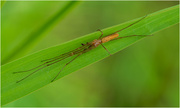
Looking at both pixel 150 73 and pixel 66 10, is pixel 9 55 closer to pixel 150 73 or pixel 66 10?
pixel 66 10

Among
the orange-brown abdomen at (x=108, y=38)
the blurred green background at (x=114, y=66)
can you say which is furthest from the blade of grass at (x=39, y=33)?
the blurred green background at (x=114, y=66)

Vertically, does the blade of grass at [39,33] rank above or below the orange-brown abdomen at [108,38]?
above

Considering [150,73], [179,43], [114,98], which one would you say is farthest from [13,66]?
[179,43]

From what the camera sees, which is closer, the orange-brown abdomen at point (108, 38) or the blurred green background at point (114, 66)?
the orange-brown abdomen at point (108, 38)

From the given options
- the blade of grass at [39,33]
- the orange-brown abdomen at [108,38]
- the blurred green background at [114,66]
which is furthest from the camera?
the blurred green background at [114,66]

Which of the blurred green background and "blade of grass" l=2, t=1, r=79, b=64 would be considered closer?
"blade of grass" l=2, t=1, r=79, b=64

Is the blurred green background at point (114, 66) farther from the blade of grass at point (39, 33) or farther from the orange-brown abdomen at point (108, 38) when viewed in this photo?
the orange-brown abdomen at point (108, 38)

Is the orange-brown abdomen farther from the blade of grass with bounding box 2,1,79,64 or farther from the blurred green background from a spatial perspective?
the blurred green background

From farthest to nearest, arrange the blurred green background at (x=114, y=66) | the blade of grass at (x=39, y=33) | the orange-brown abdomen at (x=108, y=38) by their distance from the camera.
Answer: the blurred green background at (x=114, y=66) < the blade of grass at (x=39, y=33) < the orange-brown abdomen at (x=108, y=38)

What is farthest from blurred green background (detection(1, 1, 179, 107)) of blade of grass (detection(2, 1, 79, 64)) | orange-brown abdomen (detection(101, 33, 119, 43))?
orange-brown abdomen (detection(101, 33, 119, 43))

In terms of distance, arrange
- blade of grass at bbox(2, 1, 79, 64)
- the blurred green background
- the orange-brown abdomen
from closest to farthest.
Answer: the orange-brown abdomen, blade of grass at bbox(2, 1, 79, 64), the blurred green background
